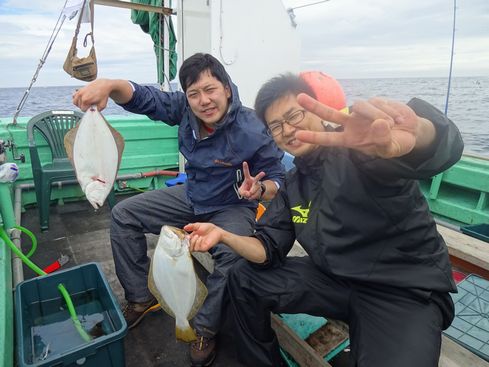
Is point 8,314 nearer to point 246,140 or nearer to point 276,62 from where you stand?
point 246,140

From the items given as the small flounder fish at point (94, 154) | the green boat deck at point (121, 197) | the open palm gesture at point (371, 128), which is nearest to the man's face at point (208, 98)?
the small flounder fish at point (94, 154)

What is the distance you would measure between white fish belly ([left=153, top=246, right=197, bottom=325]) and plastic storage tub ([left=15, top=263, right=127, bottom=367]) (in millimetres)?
336

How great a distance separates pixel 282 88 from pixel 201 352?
1677 millimetres

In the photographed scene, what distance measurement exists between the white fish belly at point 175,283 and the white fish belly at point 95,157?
51cm

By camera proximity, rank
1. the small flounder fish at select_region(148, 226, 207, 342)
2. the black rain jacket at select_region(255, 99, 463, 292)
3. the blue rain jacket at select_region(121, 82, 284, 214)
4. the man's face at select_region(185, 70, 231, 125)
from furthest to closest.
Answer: the blue rain jacket at select_region(121, 82, 284, 214) < the man's face at select_region(185, 70, 231, 125) < the small flounder fish at select_region(148, 226, 207, 342) < the black rain jacket at select_region(255, 99, 463, 292)

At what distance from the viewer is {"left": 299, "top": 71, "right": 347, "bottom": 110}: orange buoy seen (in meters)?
1.69

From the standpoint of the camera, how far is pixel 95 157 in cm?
200

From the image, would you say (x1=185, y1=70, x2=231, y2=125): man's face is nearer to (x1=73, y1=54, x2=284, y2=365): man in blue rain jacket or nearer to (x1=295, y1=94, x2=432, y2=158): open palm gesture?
(x1=73, y1=54, x2=284, y2=365): man in blue rain jacket

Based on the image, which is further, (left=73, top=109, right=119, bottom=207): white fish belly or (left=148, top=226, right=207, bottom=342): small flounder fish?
(left=73, top=109, right=119, bottom=207): white fish belly

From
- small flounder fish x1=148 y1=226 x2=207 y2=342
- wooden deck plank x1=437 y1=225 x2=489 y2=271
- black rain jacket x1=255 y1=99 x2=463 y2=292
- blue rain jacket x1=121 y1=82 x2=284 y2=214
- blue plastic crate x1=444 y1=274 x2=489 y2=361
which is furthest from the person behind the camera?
blue rain jacket x1=121 y1=82 x2=284 y2=214

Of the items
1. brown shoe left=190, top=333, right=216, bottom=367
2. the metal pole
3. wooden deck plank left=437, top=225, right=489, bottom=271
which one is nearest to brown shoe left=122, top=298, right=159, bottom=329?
brown shoe left=190, top=333, right=216, bottom=367

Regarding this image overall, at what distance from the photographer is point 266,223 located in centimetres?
197

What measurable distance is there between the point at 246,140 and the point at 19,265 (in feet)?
6.89

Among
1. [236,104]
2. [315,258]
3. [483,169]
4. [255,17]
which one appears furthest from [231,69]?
[315,258]
